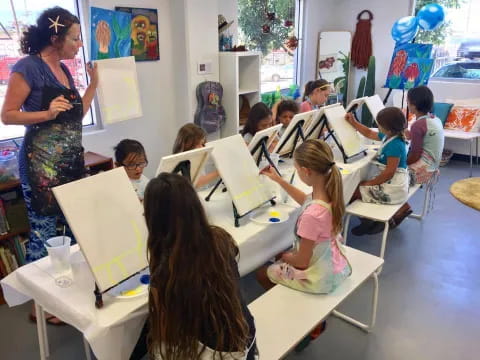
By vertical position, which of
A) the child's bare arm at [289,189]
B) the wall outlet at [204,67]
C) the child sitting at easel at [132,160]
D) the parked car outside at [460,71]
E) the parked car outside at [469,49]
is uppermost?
the parked car outside at [469,49]

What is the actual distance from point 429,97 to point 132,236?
8.84 feet

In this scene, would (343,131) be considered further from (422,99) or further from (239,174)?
(239,174)

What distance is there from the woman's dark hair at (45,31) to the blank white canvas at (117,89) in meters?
0.39

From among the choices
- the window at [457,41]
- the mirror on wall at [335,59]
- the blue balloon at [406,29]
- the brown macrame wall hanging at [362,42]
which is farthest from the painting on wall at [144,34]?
the window at [457,41]

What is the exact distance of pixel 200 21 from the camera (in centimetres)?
374

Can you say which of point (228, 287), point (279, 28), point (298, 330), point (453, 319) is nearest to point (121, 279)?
point (228, 287)

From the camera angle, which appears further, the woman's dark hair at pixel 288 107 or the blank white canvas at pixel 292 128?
the woman's dark hair at pixel 288 107

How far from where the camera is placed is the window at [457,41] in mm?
5262

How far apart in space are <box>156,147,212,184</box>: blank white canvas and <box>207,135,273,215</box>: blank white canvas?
0.07 metres

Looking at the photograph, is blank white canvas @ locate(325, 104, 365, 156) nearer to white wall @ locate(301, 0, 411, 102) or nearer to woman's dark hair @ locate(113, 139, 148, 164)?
woman's dark hair @ locate(113, 139, 148, 164)

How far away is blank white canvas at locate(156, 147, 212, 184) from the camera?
1.62m

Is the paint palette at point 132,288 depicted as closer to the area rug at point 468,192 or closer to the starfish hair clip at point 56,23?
the starfish hair clip at point 56,23

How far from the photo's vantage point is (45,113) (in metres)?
1.95

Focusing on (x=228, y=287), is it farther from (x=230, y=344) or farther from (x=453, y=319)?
(x=453, y=319)
